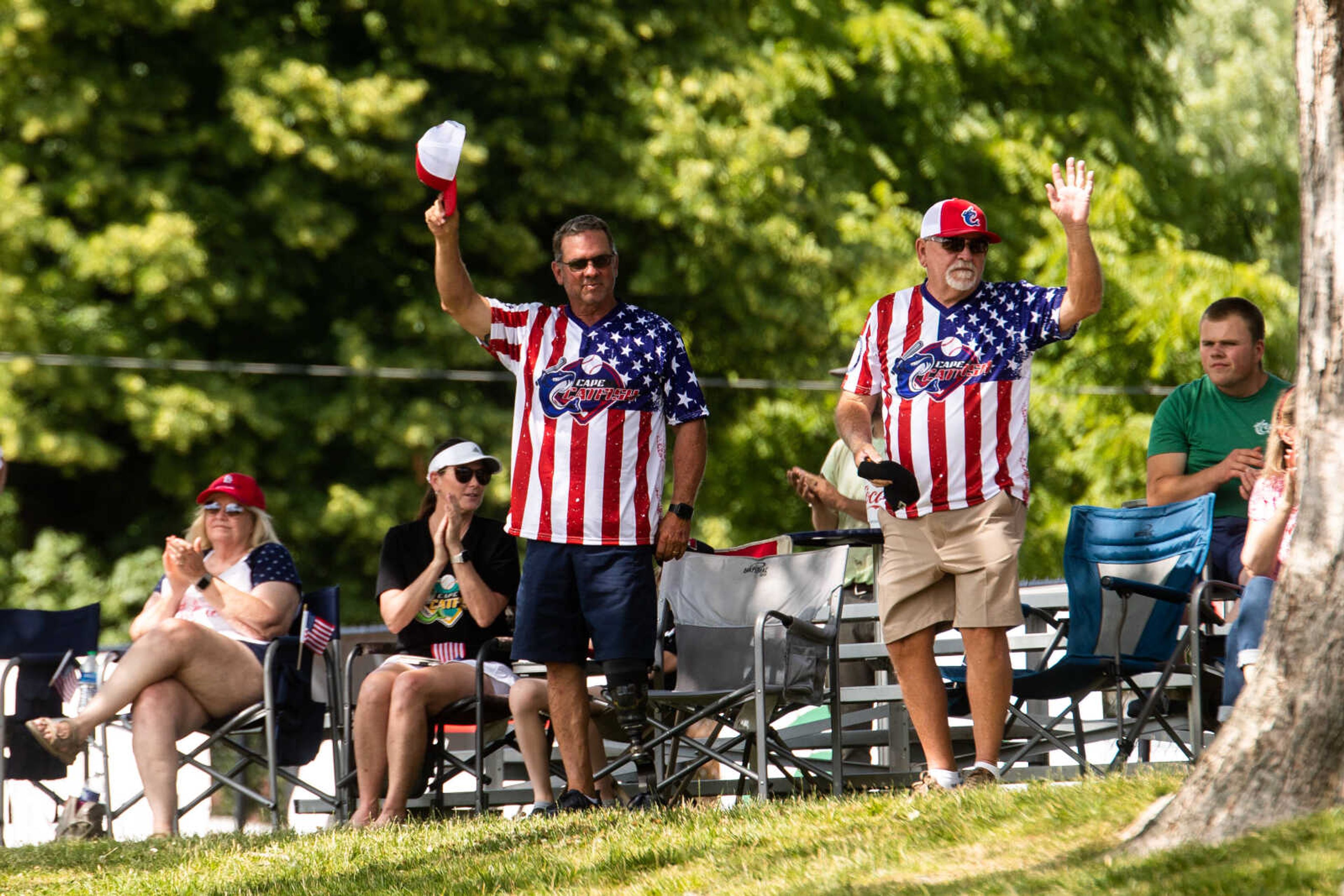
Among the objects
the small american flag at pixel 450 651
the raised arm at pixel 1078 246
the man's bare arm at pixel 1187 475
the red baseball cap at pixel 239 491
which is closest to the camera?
the raised arm at pixel 1078 246

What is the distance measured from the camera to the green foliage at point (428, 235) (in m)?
13.2

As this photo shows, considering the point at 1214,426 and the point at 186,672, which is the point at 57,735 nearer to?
the point at 186,672

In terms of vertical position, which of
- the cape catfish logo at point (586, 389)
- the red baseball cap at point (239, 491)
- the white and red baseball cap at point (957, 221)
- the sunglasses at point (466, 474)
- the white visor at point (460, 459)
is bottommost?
the red baseball cap at point (239, 491)

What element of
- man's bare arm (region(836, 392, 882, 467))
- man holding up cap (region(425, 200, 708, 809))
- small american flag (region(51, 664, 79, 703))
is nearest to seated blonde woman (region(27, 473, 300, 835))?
small american flag (region(51, 664, 79, 703))

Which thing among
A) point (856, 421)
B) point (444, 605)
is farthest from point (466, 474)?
point (856, 421)

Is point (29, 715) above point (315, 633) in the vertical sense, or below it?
below

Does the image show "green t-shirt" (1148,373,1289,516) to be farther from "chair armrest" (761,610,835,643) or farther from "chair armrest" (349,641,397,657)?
"chair armrest" (349,641,397,657)

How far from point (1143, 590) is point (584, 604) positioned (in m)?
1.92

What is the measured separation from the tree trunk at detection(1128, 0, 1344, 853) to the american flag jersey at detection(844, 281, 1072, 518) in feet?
4.95

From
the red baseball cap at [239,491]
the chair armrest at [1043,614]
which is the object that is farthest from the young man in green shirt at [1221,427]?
the red baseball cap at [239,491]

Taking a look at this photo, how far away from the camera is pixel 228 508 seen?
773 cm

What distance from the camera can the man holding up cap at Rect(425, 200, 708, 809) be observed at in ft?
18.6

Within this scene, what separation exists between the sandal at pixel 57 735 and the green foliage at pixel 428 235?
6.32 metres

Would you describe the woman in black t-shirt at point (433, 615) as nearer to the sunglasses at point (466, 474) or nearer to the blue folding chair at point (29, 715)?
the sunglasses at point (466, 474)
